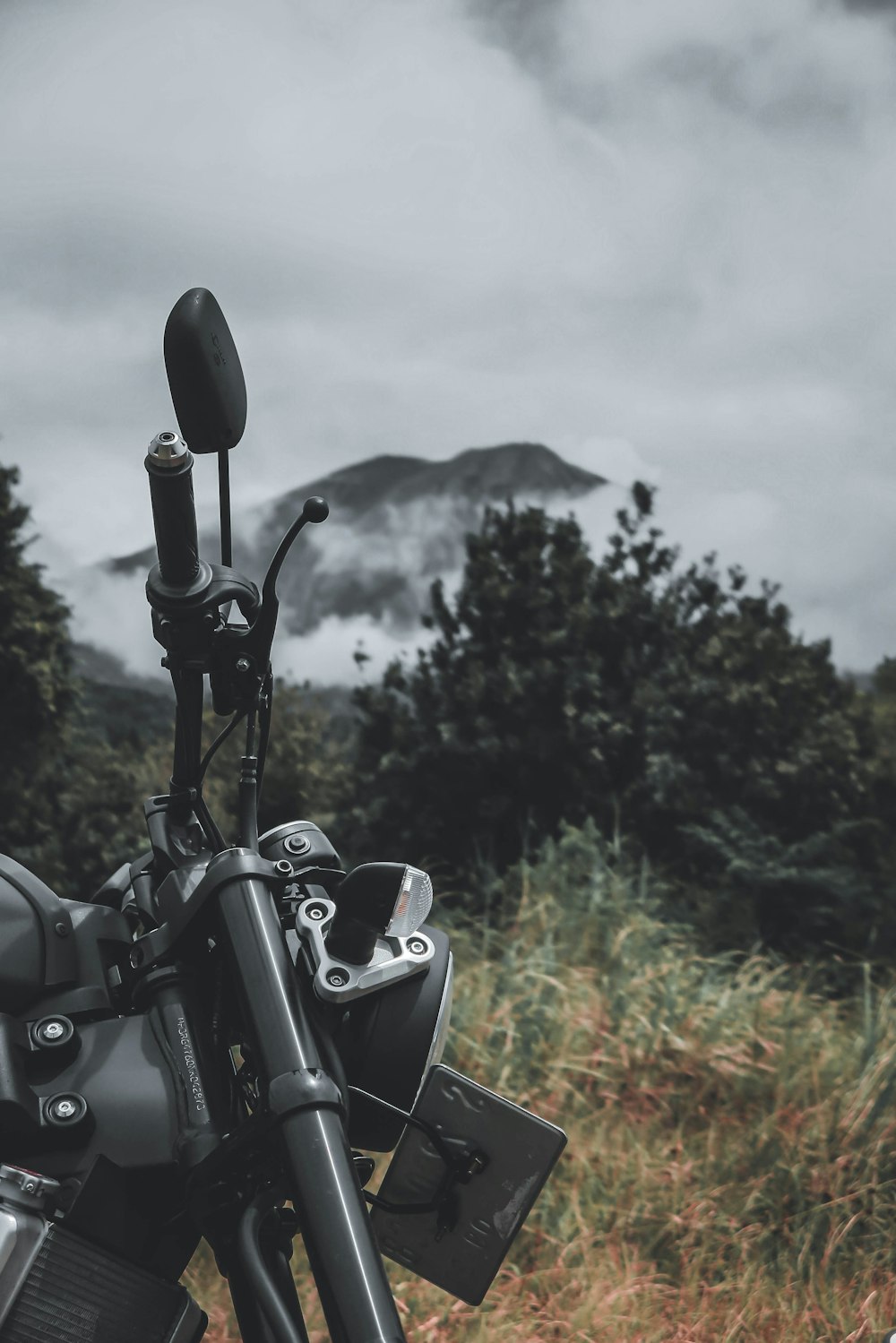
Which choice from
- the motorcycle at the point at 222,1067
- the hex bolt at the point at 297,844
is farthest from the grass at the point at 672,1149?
the hex bolt at the point at 297,844

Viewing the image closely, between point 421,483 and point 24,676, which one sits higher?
point 421,483

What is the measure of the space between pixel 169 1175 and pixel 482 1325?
5.11 ft

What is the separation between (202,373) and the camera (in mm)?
1398

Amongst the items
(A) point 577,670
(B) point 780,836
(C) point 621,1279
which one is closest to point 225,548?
(C) point 621,1279

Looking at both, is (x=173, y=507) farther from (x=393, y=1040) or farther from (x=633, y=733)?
(x=633, y=733)

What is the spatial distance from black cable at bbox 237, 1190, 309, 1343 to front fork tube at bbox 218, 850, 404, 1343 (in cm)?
4

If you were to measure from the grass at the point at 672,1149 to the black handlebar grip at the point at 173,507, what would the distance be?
193 centimetres

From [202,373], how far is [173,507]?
15cm

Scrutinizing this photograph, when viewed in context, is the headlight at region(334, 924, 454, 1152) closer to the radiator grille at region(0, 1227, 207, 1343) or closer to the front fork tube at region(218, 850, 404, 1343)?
the front fork tube at region(218, 850, 404, 1343)

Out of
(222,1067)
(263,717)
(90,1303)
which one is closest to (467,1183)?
(222,1067)

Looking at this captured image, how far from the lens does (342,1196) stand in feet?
3.96

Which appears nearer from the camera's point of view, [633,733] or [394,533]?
[633,733]

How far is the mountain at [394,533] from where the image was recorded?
2605cm

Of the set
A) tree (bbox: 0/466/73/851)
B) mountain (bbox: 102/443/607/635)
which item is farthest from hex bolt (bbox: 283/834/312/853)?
mountain (bbox: 102/443/607/635)
